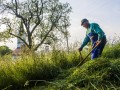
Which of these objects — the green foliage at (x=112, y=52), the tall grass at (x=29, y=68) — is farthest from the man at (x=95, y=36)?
the green foliage at (x=112, y=52)

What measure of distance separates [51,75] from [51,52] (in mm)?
1346

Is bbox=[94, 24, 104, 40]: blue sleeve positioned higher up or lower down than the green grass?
higher up

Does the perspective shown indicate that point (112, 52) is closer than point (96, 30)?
No

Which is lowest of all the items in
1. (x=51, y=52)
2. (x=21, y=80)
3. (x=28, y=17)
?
(x=21, y=80)

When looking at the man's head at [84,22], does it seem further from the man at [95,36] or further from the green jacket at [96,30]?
the green jacket at [96,30]

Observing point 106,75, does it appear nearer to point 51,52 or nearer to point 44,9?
point 51,52

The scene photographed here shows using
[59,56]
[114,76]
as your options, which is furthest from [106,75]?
[59,56]

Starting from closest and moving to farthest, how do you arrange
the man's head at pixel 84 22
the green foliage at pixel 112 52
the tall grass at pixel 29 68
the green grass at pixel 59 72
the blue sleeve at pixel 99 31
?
the green grass at pixel 59 72
the tall grass at pixel 29 68
the blue sleeve at pixel 99 31
the man's head at pixel 84 22
the green foliage at pixel 112 52

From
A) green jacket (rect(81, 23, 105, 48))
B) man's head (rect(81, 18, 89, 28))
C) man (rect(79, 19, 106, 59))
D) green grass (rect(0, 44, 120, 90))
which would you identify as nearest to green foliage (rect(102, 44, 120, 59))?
green grass (rect(0, 44, 120, 90))

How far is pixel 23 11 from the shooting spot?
3850 cm

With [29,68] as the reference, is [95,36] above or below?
above

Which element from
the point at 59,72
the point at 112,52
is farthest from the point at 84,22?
the point at 112,52

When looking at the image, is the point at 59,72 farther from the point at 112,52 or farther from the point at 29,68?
the point at 112,52

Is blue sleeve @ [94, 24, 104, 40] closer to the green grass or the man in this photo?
the man
